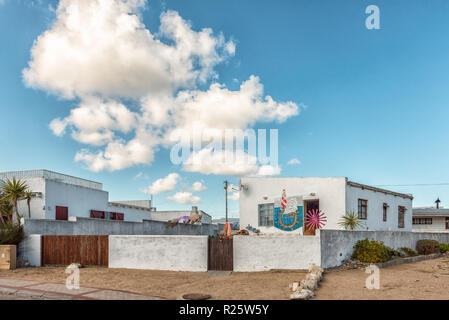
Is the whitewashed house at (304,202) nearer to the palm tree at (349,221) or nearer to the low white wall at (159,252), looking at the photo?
the palm tree at (349,221)

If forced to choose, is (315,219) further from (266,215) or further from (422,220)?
(422,220)

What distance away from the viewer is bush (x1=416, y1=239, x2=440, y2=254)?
23500 millimetres

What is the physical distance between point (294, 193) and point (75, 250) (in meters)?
12.4

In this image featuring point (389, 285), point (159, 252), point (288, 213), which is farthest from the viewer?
point (288, 213)

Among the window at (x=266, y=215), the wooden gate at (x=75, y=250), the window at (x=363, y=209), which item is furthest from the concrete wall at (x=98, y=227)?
the window at (x=363, y=209)

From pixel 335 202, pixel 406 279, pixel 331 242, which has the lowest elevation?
pixel 406 279

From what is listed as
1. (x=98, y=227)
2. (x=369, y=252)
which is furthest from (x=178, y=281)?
(x=98, y=227)

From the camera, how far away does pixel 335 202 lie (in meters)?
20.7

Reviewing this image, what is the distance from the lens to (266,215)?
22766 mm

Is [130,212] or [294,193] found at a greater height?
[294,193]

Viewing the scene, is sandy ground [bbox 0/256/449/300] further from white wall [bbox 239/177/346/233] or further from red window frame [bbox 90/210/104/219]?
red window frame [bbox 90/210/104/219]

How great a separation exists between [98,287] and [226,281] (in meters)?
4.09
